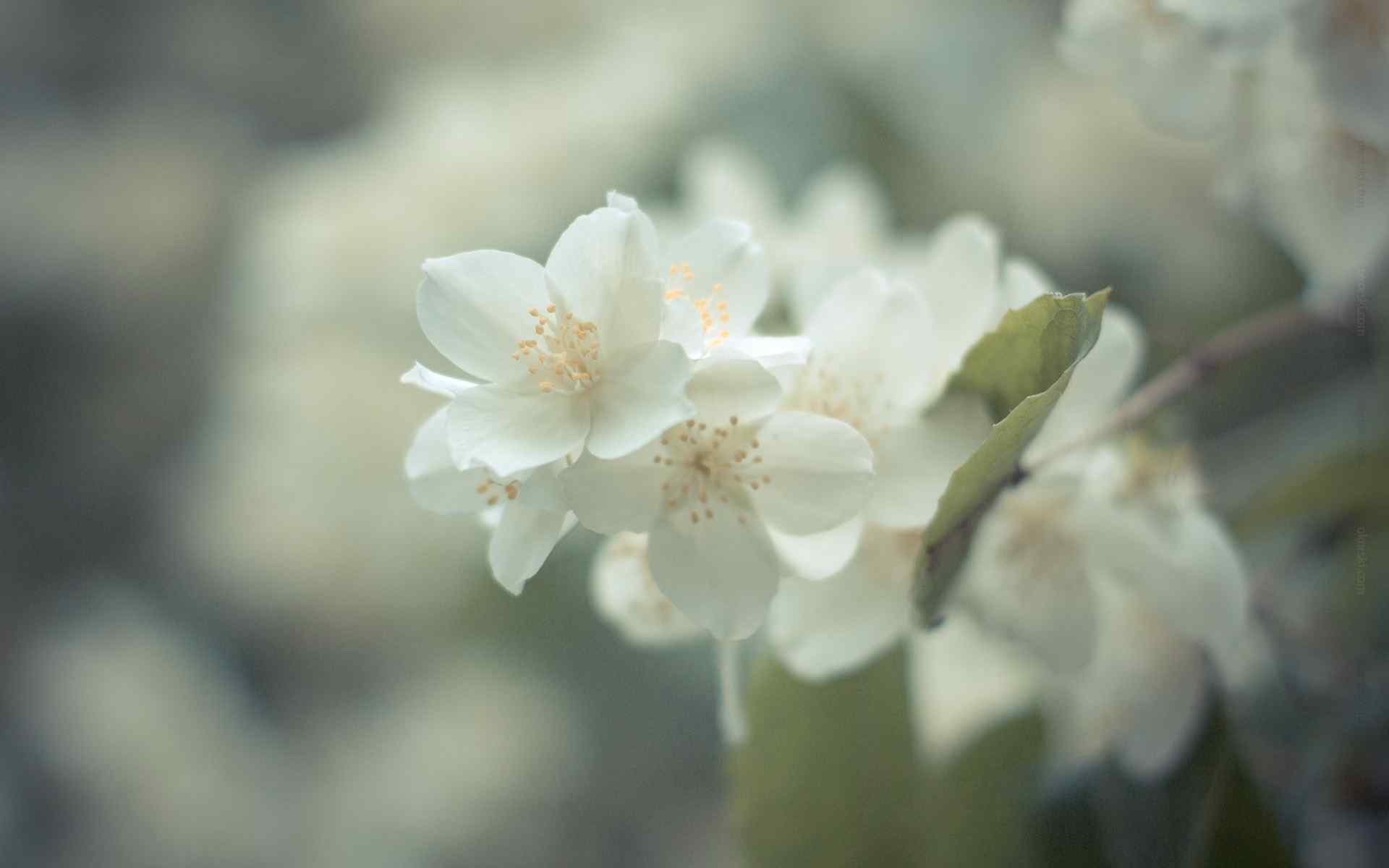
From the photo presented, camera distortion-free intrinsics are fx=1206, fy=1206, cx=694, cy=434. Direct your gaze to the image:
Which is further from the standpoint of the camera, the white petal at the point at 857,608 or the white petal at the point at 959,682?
the white petal at the point at 959,682

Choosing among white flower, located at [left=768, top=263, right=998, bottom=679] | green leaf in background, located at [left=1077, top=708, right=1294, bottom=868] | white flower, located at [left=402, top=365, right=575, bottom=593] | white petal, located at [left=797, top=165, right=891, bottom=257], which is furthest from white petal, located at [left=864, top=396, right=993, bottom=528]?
white petal, located at [left=797, top=165, right=891, bottom=257]

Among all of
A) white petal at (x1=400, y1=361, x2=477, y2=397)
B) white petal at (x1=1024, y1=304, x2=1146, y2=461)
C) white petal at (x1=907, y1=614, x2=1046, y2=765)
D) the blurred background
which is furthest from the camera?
the blurred background

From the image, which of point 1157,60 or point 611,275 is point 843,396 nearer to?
point 611,275

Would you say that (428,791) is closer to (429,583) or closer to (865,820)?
(429,583)

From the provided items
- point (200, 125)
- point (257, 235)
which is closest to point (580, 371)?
point (257, 235)

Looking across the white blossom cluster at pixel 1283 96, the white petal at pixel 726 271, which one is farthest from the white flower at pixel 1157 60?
the white petal at pixel 726 271

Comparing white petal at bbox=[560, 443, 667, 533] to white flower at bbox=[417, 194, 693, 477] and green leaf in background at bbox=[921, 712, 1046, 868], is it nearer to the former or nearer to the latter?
white flower at bbox=[417, 194, 693, 477]

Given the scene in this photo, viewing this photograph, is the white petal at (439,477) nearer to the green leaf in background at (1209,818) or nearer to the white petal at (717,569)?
the white petal at (717,569)
